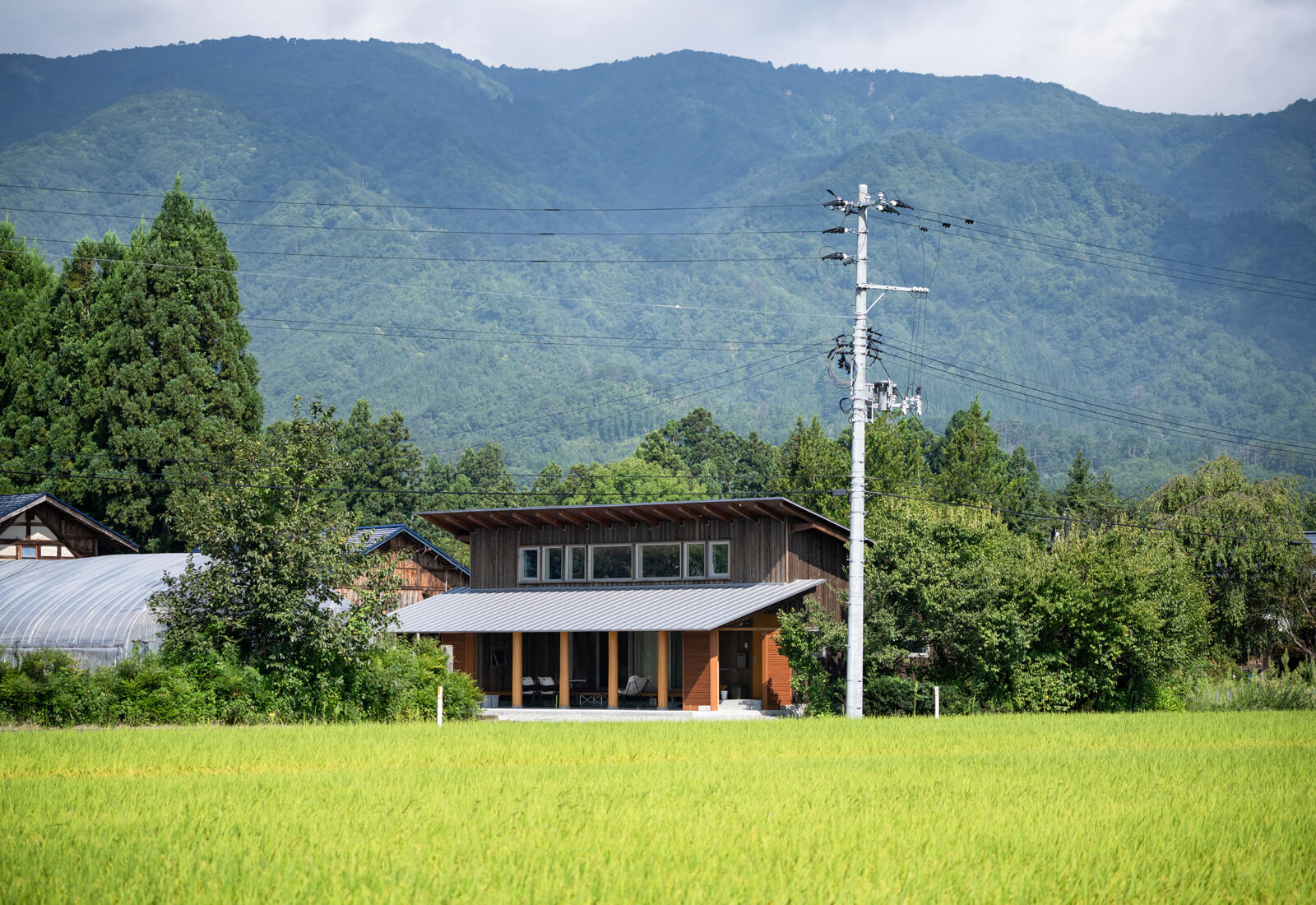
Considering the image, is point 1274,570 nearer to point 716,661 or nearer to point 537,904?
point 716,661

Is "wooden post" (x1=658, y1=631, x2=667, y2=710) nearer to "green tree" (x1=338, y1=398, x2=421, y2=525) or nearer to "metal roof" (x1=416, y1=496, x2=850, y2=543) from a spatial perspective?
"metal roof" (x1=416, y1=496, x2=850, y2=543)

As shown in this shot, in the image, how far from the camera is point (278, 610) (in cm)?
2794

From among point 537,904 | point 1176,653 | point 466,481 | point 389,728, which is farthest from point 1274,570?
point 466,481

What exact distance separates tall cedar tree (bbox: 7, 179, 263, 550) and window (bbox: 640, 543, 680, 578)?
1722 centimetres

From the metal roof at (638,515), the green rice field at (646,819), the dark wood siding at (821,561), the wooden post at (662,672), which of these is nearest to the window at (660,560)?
the metal roof at (638,515)

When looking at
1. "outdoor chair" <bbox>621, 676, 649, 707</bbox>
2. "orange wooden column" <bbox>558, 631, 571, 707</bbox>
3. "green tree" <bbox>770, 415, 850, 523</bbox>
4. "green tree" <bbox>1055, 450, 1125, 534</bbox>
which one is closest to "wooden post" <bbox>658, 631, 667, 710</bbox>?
"outdoor chair" <bbox>621, 676, 649, 707</bbox>

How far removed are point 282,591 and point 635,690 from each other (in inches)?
549

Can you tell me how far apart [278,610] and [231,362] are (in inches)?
1019

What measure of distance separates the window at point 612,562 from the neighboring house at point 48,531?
16.9m

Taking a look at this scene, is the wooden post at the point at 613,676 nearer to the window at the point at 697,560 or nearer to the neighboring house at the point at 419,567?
the window at the point at 697,560

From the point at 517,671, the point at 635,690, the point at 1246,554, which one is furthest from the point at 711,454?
the point at 517,671

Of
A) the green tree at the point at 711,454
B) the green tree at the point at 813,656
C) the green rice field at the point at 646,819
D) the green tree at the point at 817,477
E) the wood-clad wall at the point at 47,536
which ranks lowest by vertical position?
the green rice field at the point at 646,819

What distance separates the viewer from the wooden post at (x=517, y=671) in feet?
128

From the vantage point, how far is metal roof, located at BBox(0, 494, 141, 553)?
44.2 metres
